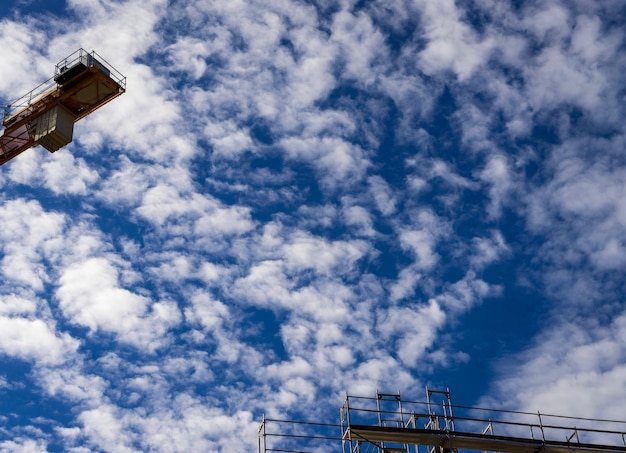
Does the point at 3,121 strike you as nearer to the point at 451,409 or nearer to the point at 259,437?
the point at 259,437

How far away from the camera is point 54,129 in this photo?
59188 millimetres

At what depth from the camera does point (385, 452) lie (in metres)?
44.7

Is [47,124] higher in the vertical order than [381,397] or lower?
higher

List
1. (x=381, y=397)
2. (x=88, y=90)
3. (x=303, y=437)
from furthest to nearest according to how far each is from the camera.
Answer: (x=88, y=90), (x=381, y=397), (x=303, y=437)

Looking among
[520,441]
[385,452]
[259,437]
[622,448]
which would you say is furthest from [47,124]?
[622,448]

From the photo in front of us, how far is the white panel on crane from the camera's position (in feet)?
195

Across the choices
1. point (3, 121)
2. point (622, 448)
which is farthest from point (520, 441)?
point (3, 121)

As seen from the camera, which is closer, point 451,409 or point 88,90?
point 451,409

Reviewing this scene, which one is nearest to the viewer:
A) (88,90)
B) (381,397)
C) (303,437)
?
(303,437)

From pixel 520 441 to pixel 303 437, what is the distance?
33.4 ft

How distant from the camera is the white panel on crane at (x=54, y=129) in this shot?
59.4 metres

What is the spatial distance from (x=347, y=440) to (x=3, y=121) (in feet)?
108

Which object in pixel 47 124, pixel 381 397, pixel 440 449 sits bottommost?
pixel 440 449

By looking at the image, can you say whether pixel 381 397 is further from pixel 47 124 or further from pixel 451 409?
pixel 47 124
